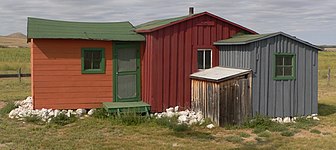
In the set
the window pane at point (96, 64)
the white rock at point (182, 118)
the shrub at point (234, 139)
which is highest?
the window pane at point (96, 64)

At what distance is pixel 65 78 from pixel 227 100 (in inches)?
201

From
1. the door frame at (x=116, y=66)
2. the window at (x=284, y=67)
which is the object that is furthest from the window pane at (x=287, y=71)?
the door frame at (x=116, y=66)

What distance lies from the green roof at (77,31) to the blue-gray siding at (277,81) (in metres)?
3.43

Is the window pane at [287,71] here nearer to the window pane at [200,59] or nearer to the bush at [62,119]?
the window pane at [200,59]

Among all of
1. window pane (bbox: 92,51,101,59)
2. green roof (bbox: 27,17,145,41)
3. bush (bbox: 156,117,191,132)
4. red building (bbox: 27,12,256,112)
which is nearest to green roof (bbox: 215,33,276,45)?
red building (bbox: 27,12,256,112)

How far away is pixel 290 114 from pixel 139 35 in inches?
211

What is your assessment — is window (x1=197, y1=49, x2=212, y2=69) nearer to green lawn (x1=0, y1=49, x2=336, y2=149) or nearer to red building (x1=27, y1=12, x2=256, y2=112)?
red building (x1=27, y1=12, x2=256, y2=112)

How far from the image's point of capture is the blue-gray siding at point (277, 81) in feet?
35.1

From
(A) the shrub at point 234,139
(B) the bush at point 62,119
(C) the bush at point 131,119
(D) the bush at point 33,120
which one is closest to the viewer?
(A) the shrub at point 234,139

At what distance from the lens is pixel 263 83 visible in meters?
10.8

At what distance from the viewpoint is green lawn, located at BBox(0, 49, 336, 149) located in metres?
8.08

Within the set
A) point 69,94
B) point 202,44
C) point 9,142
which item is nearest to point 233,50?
point 202,44

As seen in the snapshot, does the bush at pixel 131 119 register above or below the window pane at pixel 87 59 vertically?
below

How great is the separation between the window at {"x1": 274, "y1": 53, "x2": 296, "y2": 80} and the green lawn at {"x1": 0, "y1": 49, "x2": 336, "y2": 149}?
1534 mm
